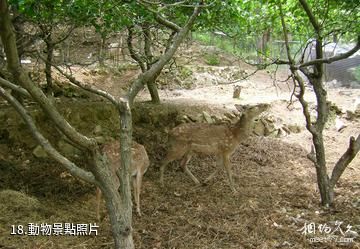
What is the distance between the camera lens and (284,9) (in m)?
6.18

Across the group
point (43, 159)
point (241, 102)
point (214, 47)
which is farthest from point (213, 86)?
point (43, 159)

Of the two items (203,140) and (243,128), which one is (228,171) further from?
(243,128)

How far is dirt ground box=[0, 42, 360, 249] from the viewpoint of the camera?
470cm

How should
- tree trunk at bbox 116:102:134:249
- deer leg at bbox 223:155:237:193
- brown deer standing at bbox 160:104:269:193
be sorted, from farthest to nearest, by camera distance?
brown deer standing at bbox 160:104:269:193 < deer leg at bbox 223:155:237:193 < tree trunk at bbox 116:102:134:249

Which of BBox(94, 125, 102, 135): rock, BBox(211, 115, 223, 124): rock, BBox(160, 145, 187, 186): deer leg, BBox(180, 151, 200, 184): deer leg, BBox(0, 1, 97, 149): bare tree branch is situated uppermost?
BBox(0, 1, 97, 149): bare tree branch

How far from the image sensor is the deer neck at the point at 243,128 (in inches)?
268

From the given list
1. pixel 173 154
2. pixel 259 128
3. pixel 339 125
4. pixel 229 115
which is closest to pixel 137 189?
pixel 173 154

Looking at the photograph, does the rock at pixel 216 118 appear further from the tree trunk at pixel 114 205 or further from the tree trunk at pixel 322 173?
the tree trunk at pixel 114 205

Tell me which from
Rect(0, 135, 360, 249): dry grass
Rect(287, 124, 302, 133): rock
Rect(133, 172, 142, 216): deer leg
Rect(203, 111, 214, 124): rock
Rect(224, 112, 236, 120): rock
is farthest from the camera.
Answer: Rect(287, 124, 302, 133): rock

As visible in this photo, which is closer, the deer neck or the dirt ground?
the dirt ground

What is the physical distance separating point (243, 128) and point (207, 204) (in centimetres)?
157

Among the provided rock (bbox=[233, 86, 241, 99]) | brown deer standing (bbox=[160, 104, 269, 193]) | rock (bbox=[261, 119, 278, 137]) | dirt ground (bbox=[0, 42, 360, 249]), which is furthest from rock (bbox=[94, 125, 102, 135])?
rock (bbox=[233, 86, 241, 99])

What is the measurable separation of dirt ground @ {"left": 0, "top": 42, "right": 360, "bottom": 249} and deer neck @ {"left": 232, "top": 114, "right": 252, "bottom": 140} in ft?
2.43

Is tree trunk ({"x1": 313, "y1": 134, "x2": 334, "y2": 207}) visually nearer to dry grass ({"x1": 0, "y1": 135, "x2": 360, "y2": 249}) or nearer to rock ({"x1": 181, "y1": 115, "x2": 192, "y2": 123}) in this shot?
dry grass ({"x1": 0, "y1": 135, "x2": 360, "y2": 249})
